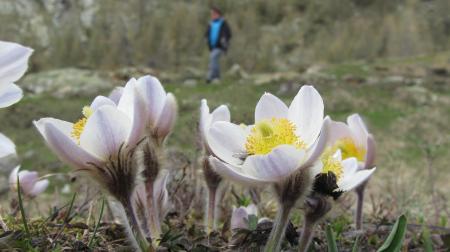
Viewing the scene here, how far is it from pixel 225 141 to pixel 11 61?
0.41m

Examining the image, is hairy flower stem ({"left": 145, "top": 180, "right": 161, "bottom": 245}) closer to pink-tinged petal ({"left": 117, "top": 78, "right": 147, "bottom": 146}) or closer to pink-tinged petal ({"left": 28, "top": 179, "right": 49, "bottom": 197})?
pink-tinged petal ({"left": 117, "top": 78, "right": 147, "bottom": 146})

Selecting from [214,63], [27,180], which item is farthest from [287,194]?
[214,63]

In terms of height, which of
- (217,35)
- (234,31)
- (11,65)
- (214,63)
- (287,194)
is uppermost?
(11,65)

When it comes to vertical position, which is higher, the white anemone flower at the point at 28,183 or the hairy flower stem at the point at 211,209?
the hairy flower stem at the point at 211,209

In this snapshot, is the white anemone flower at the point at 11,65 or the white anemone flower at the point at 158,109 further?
the white anemone flower at the point at 158,109

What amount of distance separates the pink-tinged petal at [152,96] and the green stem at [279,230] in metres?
0.33

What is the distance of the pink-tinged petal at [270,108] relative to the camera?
4.22ft

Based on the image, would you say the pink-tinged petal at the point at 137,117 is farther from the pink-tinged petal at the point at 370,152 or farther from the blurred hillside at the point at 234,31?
the blurred hillside at the point at 234,31

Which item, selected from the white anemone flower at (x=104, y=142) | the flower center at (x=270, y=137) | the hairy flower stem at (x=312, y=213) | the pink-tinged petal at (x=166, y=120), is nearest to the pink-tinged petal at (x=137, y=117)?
the white anemone flower at (x=104, y=142)

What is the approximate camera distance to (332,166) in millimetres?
Result: 1251

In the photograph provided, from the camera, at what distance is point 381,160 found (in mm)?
8312

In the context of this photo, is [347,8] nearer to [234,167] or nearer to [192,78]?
[192,78]

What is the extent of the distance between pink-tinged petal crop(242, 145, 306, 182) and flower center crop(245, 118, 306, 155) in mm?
110

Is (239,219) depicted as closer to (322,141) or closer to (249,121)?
(322,141)
